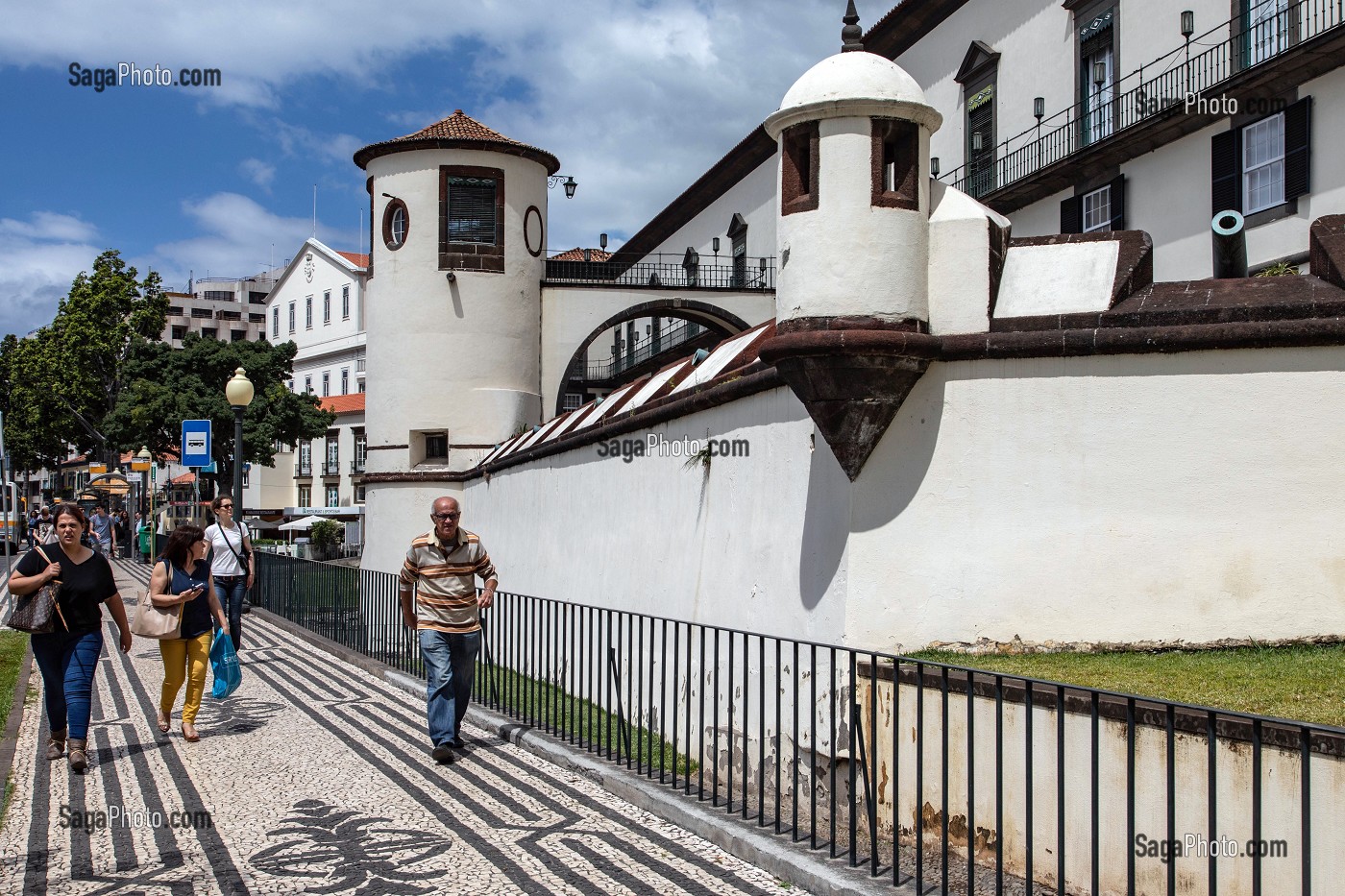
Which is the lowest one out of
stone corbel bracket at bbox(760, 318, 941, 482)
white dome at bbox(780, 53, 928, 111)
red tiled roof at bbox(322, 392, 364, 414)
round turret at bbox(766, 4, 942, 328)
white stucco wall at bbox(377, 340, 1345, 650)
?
white stucco wall at bbox(377, 340, 1345, 650)

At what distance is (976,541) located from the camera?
7176mm

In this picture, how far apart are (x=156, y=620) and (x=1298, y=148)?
16974mm

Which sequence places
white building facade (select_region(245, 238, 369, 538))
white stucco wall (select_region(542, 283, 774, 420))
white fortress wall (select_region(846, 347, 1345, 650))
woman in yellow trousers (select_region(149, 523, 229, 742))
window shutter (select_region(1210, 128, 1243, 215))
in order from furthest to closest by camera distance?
white building facade (select_region(245, 238, 369, 538)) < white stucco wall (select_region(542, 283, 774, 420)) < window shutter (select_region(1210, 128, 1243, 215)) < woman in yellow trousers (select_region(149, 523, 229, 742)) < white fortress wall (select_region(846, 347, 1345, 650))

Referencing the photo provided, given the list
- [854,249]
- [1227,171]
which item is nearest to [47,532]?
[854,249]

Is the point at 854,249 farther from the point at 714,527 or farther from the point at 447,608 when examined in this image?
the point at 447,608

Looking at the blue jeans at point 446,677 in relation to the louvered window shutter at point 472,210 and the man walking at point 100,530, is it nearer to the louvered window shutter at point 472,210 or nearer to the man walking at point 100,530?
the louvered window shutter at point 472,210

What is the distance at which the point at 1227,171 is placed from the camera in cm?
2014

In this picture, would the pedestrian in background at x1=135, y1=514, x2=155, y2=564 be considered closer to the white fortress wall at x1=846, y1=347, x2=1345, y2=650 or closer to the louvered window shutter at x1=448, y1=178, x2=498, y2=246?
the louvered window shutter at x1=448, y1=178, x2=498, y2=246

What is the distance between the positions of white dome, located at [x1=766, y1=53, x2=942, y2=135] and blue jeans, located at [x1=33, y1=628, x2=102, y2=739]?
556 centimetres

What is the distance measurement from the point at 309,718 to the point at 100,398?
43936mm

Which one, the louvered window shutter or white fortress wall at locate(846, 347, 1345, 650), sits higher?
the louvered window shutter

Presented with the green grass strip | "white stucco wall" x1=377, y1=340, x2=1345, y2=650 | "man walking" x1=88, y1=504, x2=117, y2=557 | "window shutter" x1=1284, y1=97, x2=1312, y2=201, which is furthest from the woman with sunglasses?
"window shutter" x1=1284, y1=97, x2=1312, y2=201

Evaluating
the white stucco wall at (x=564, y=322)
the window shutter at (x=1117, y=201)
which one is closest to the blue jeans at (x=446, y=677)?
the white stucco wall at (x=564, y=322)

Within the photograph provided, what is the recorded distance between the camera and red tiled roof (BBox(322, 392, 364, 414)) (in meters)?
62.1
